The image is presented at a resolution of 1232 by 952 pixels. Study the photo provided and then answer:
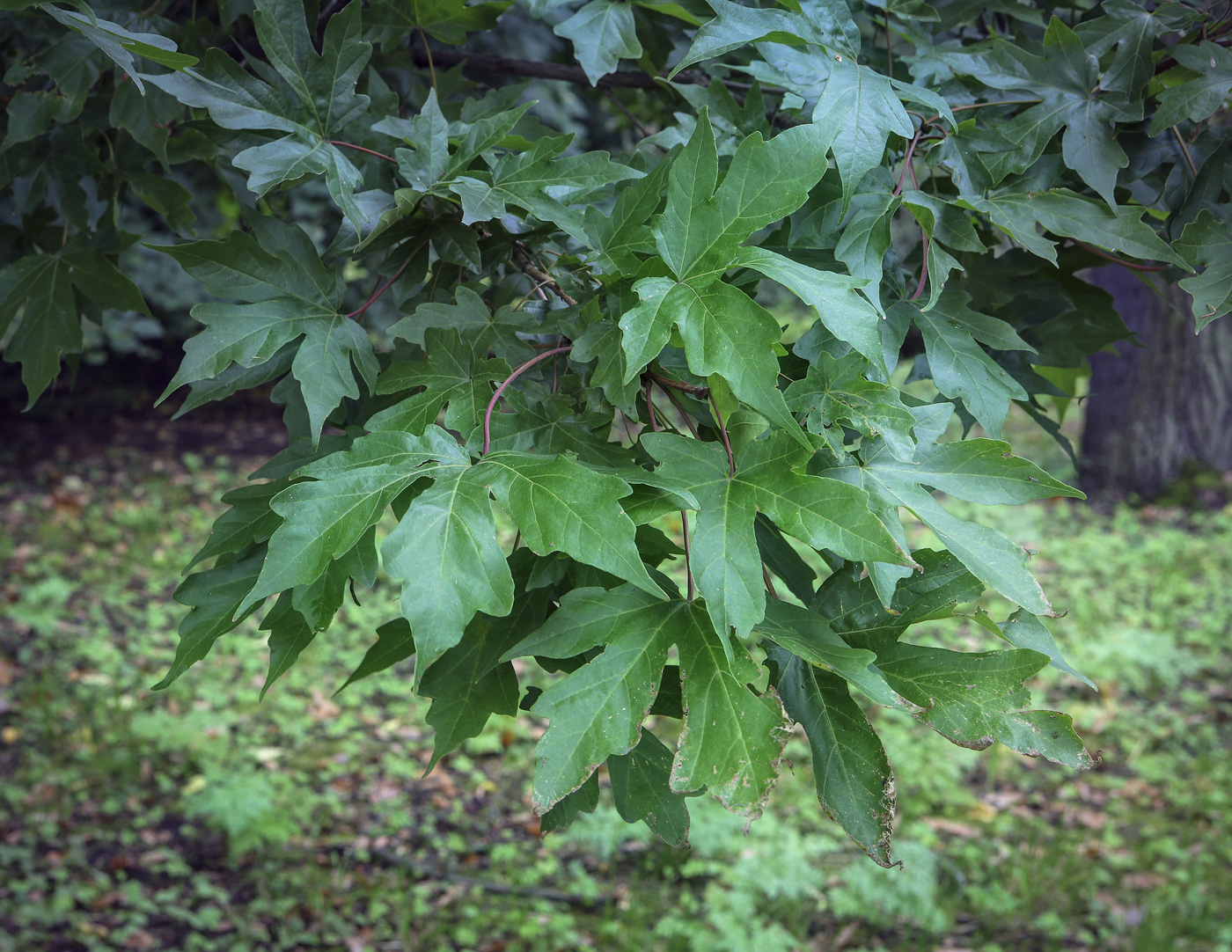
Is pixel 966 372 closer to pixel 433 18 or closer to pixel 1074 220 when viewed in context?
pixel 1074 220

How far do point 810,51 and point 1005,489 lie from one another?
62cm

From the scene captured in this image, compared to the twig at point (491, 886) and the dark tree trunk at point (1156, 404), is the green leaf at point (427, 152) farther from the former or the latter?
the dark tree trunk at point (1156, 404)

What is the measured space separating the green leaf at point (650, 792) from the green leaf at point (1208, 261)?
0.89m

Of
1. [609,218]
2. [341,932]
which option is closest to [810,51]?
[609,218]

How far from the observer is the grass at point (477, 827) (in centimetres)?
315

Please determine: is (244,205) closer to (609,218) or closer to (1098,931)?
(609,218)

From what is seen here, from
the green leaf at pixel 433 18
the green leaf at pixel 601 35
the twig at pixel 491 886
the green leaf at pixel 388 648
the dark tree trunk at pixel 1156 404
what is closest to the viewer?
the green leaf at pixel 388 648

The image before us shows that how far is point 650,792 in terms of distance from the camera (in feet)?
3.99

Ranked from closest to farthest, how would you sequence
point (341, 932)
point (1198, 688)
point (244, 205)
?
point (244, 205) < point (341, 932) < point (1198, 688)

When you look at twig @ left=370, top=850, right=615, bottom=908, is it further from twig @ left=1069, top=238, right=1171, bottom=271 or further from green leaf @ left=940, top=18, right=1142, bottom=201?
green leaf @ left=940, top=18, right=1142, bottom=201

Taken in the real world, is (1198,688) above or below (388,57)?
below

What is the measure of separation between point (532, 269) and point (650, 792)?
0.73 meters

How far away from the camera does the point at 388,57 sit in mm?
1705

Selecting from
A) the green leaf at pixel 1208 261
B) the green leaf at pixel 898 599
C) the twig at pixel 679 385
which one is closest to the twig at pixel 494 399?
the twig at pixel 679 385
